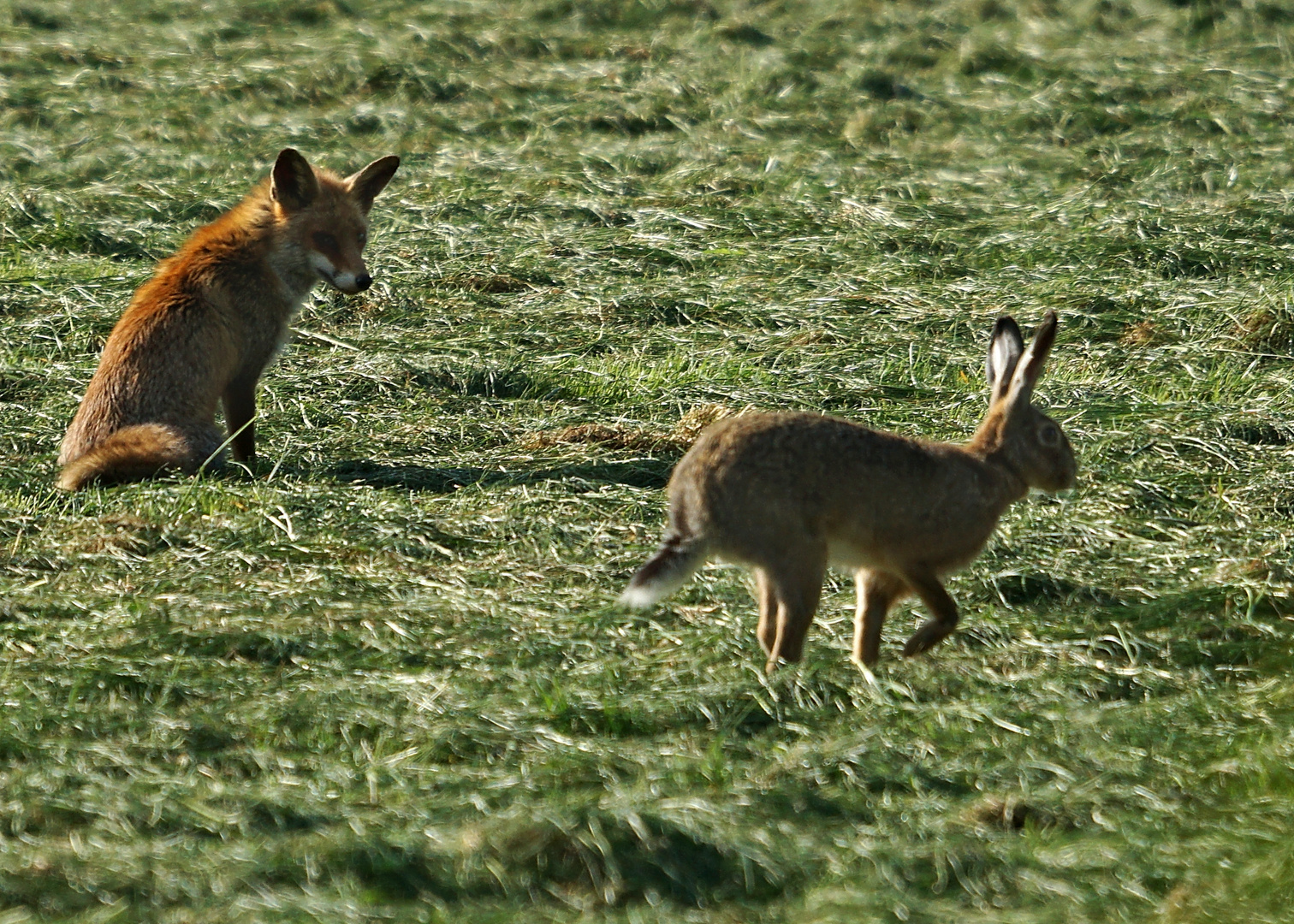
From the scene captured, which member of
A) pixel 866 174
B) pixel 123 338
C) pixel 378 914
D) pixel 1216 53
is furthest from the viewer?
pixel 1216 53

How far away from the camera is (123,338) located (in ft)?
26.1

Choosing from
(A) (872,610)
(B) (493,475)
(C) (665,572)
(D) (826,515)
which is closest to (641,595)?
(C) (665,572)

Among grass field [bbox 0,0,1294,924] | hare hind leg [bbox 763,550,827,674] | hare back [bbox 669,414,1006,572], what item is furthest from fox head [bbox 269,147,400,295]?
hare hind leg [bbox 763,550,827,674]

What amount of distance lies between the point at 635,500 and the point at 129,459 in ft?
7.47

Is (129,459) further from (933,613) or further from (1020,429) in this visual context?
(1020,429)

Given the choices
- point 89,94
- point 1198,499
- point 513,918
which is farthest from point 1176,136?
Result: point 513,918

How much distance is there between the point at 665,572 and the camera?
529 centimetres

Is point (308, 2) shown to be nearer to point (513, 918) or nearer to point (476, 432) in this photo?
point (476, 432)

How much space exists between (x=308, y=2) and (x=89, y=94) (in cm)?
314

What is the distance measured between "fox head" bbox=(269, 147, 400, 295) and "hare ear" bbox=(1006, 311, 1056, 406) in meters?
3.75

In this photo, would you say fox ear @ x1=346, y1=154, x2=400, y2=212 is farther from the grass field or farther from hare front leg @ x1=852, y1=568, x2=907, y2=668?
hare front leg @ x1=852, y1=568, x2=907, y2=668

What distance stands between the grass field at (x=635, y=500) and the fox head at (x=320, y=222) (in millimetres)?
550

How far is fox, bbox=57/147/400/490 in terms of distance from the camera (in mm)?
7453

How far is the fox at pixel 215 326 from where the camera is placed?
24.5 feet
